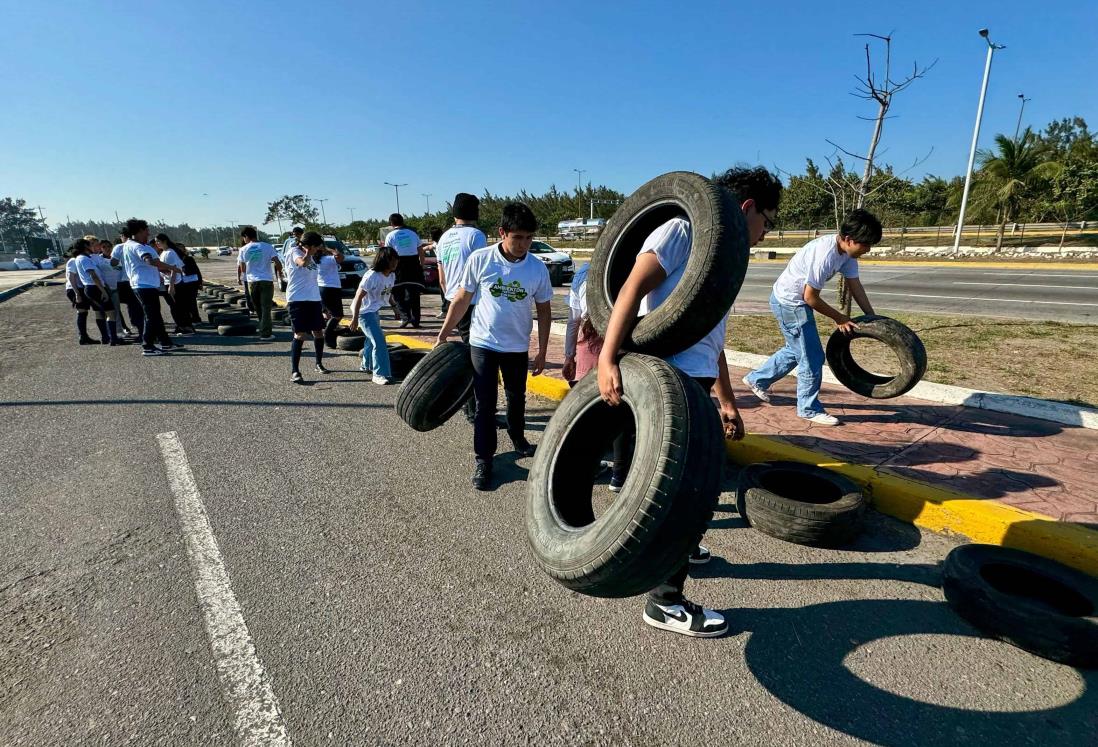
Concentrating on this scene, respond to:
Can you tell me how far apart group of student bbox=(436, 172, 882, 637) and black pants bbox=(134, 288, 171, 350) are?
18.3ft

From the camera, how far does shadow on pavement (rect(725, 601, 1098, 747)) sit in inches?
75.5

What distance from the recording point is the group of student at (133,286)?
A: 8.22 meters

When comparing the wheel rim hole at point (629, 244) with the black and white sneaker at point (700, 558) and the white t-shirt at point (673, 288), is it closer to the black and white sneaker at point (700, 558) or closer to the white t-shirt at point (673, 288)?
the white t-shirt at point (673, 288)

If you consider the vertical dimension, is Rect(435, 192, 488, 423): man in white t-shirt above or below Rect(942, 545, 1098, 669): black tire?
above

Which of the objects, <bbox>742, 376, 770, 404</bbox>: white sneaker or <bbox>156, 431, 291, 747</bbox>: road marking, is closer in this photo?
<bbox>156, 431, 291, 747</bbox>: road marking

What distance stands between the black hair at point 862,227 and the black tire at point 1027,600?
2.52 meters

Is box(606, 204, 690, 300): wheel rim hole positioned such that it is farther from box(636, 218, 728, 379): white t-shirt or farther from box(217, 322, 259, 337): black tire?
box(217, 322, 259, 337): black tire

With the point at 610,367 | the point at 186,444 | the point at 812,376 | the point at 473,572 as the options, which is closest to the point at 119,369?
the point at 186,444

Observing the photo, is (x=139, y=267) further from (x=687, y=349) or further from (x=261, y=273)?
(x=687, y=349)

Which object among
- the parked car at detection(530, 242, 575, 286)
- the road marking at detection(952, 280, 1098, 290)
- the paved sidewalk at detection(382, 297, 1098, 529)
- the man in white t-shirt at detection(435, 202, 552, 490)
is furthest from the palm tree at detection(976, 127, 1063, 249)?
the man in white t-shirt at detection(435, 202, 552, 490)

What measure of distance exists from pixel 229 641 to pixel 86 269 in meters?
9.27

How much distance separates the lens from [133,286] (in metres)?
8.18

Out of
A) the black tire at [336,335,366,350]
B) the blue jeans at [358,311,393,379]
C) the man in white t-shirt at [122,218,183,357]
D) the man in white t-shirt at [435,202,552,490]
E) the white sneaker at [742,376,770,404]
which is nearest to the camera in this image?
the man in white t-shirt at [435,202,552,490]

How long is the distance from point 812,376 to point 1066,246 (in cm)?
3062
